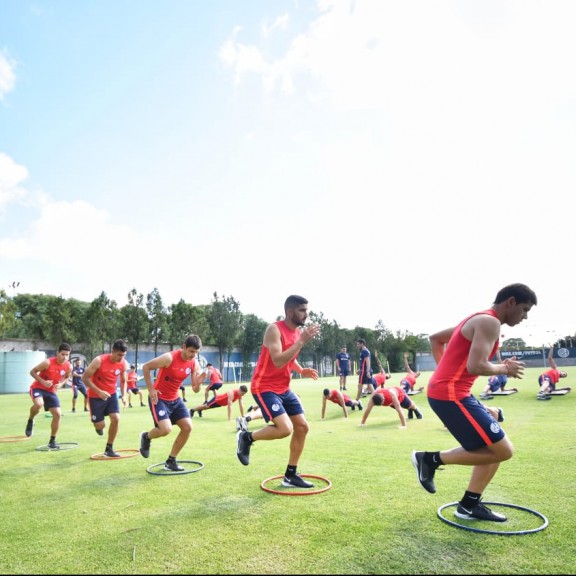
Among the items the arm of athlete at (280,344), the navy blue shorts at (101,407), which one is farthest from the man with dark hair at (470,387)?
the navy blue shorts at (101,407)

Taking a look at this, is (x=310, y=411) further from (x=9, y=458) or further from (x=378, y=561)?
(x=378, y=561)

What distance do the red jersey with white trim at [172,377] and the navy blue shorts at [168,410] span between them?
0.09m

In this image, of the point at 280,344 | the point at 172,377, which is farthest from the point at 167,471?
the point at 280,344

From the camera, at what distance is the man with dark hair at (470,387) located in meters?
4.45

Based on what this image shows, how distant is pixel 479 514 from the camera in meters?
4.78

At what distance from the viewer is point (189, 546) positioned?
4.30 meters

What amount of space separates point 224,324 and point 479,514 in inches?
2331

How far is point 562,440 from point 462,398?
267 inches

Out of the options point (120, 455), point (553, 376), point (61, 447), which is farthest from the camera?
point (553, 376)

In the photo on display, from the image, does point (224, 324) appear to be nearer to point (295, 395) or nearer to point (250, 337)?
point (250, 337)

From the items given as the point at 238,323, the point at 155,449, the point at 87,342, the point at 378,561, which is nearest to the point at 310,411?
the point at 155,449

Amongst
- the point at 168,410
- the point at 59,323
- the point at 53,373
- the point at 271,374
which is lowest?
the point at 168,410

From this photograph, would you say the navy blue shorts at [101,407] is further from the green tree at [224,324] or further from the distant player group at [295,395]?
the green tree at [224,324]

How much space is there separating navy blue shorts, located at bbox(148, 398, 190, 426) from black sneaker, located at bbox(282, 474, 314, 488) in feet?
8.37
